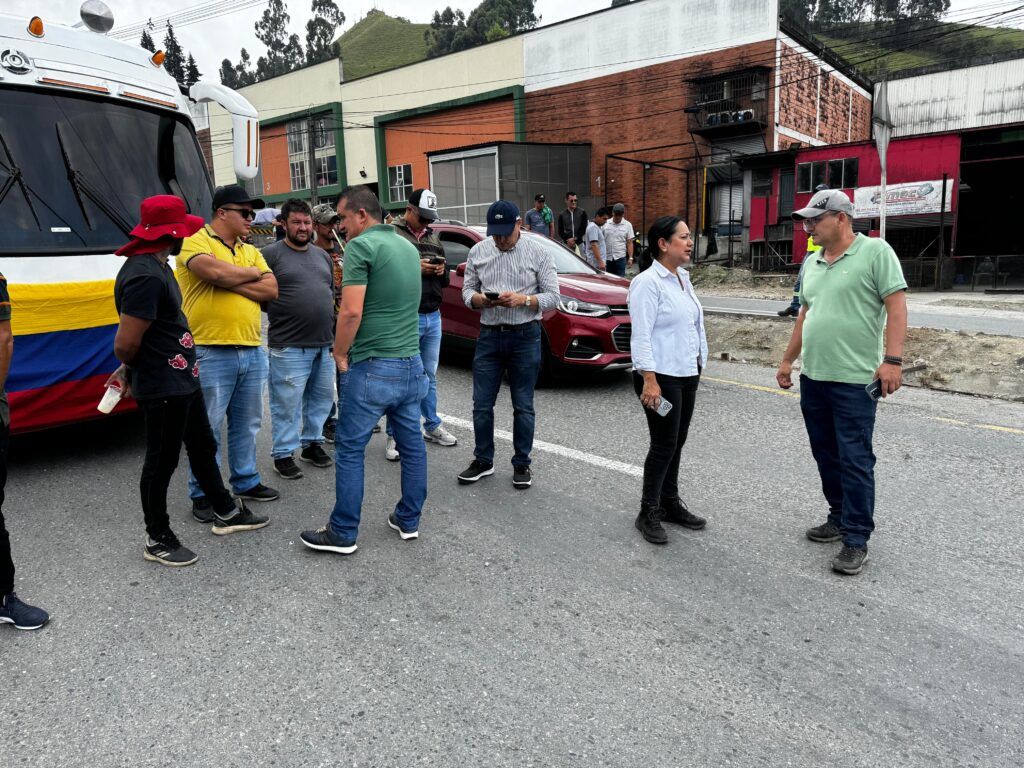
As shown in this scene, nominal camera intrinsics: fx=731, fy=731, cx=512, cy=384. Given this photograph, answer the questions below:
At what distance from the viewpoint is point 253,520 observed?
4.18m

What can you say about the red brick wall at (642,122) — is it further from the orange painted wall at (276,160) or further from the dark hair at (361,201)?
the dark hair at (361,201)

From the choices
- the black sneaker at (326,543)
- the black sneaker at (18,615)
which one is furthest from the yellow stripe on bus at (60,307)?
the black sneaker at (326,543)

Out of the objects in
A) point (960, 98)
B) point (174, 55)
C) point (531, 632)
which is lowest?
point (531, 632)

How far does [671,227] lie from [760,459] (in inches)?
88.7

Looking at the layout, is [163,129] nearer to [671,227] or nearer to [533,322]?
[533,322]

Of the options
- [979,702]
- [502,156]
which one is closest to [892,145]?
[502,156]

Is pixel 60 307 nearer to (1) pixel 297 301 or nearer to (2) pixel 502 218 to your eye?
(1) pixel 297 301

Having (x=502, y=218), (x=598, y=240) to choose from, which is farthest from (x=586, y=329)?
(x=598, y=240)

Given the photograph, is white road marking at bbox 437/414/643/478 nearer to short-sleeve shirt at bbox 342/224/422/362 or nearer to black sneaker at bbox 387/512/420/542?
black sneaker at bbox 387/512/420/542

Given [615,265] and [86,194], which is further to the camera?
[615,265]

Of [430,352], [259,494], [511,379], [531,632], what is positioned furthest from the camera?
[430,352]

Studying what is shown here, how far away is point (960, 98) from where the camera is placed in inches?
1385

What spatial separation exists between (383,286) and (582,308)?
3709 millimetres

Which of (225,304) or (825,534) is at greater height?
(225,304)
